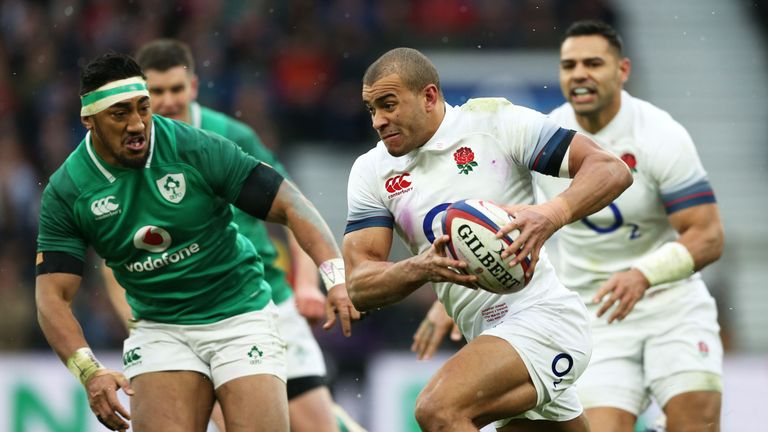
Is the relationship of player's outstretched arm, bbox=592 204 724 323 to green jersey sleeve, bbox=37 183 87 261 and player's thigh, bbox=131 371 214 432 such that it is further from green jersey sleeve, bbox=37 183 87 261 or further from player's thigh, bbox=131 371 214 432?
green jersey sleeve, bbox=37 183 87 261

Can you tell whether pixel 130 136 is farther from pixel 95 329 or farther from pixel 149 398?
pixel 95 329

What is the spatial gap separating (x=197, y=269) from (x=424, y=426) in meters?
1.50

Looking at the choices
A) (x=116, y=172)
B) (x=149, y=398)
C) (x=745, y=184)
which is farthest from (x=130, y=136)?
(x=745, y=184)

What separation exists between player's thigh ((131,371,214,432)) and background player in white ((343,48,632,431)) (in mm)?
953

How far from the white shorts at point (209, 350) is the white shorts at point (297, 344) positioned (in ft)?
4.97

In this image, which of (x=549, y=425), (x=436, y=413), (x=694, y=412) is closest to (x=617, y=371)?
(x=694, y=412)

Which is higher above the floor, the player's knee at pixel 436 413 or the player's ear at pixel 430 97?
the player's ear at pixel 430 97

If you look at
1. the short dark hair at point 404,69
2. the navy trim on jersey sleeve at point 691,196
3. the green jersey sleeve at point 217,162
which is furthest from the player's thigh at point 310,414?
the short dark hair at point 404,69

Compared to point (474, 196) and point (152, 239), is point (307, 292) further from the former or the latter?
point (474, 196)

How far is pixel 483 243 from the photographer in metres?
5.32

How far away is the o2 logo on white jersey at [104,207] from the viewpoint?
6.19m

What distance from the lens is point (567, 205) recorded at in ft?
18.1

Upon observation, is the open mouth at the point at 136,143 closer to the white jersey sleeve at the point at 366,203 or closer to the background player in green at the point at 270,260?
the white jersey sleeve at the point at 366,203

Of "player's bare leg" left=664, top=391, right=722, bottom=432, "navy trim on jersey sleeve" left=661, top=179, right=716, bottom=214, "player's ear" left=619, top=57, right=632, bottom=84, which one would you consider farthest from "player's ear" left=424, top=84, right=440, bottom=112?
"player's bare leg" left=664, top=391, right=722, bottom=432
